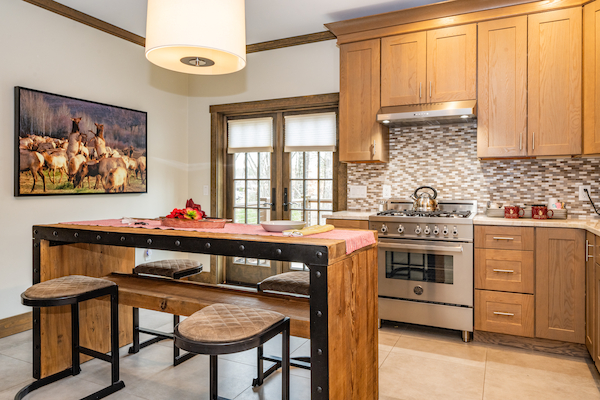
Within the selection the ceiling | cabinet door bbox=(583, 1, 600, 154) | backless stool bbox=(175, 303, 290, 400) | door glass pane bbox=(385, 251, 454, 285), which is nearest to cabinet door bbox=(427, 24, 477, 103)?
the ceiling

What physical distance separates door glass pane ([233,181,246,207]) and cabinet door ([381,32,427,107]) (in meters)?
2.03

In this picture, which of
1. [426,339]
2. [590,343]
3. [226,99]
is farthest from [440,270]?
[226,99]

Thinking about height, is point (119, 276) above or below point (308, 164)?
below

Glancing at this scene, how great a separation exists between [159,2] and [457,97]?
2.44 meters

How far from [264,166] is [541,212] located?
111 inches

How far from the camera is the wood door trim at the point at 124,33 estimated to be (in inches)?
139

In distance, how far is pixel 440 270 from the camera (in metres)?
3.18

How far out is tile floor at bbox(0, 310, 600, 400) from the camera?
2.32 metres

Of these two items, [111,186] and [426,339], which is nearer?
[426,339]

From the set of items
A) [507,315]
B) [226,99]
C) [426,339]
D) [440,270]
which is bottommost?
[426,339]

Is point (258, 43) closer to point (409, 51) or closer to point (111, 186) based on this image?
point (409, 51)

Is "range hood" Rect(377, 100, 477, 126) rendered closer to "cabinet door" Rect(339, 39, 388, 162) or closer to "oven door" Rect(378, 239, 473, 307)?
"cabinet door" Rect(339, 39, 388, 162)

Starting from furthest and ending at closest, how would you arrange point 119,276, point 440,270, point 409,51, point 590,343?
point 409,51 → point 440,270 → point 119,276 → point 590,343

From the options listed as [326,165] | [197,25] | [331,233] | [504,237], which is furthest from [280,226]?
[326,165]
